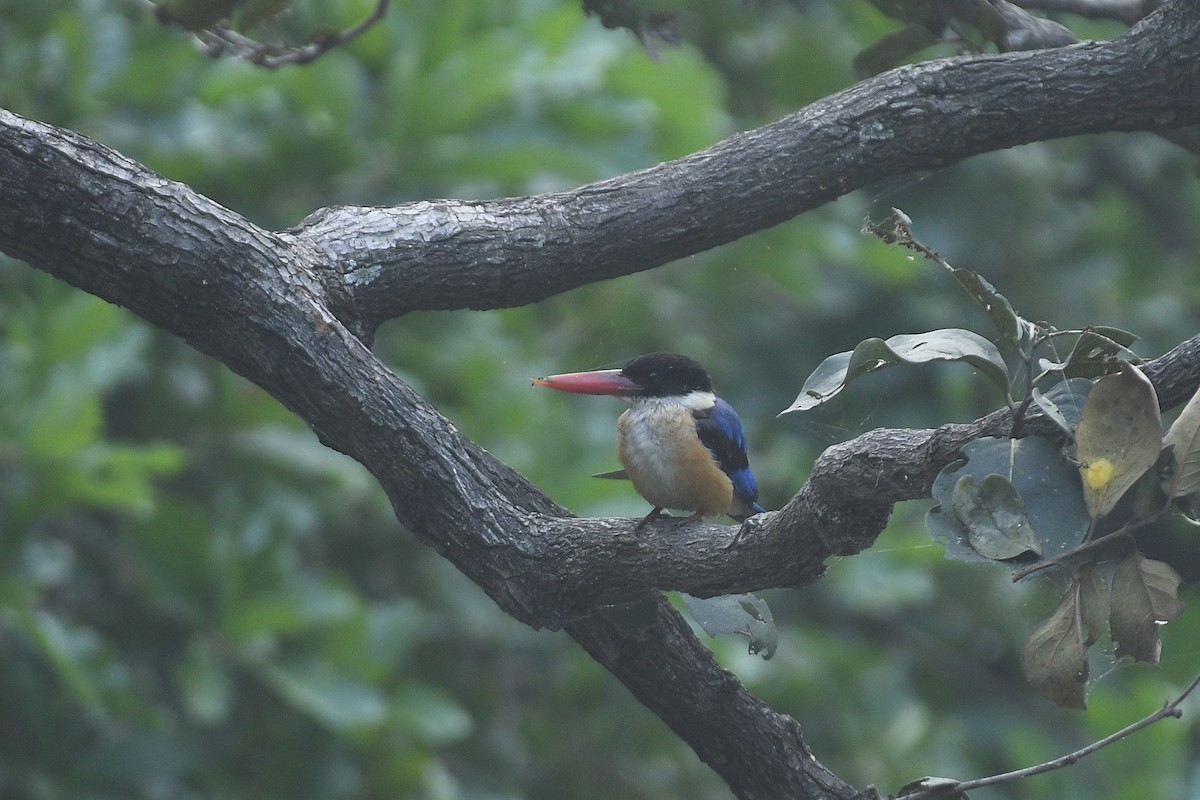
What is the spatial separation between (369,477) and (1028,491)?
2911 millimetres

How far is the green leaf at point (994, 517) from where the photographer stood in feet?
4.95

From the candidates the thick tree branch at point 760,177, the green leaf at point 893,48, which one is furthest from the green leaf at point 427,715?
the green leaf at point 893,48

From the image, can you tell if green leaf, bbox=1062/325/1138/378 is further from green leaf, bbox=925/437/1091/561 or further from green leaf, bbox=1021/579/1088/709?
green leaf, bbox=1021/579/1088/709

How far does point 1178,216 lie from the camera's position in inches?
257

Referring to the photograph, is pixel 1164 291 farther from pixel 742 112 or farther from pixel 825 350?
pixel 742 112

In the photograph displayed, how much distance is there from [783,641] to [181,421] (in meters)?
2.69

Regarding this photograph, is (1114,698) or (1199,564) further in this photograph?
(1114,698)

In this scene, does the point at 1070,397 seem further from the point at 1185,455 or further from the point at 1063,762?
the point at 1063,762

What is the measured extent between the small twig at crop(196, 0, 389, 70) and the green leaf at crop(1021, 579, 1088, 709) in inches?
78.4

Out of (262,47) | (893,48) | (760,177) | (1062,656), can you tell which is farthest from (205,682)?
(1062,656)

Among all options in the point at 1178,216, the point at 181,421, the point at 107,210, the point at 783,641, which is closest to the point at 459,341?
the point at 181,421

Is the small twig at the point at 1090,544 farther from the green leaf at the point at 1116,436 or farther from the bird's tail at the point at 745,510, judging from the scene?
the bird's tail at the point at 745,510

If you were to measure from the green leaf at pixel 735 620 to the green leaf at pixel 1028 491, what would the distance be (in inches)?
23.1

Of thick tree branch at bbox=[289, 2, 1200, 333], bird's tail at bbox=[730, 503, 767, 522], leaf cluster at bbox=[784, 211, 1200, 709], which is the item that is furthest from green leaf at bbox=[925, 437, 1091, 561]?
bird's tail at bbox=[730, 503, 767, 522]
